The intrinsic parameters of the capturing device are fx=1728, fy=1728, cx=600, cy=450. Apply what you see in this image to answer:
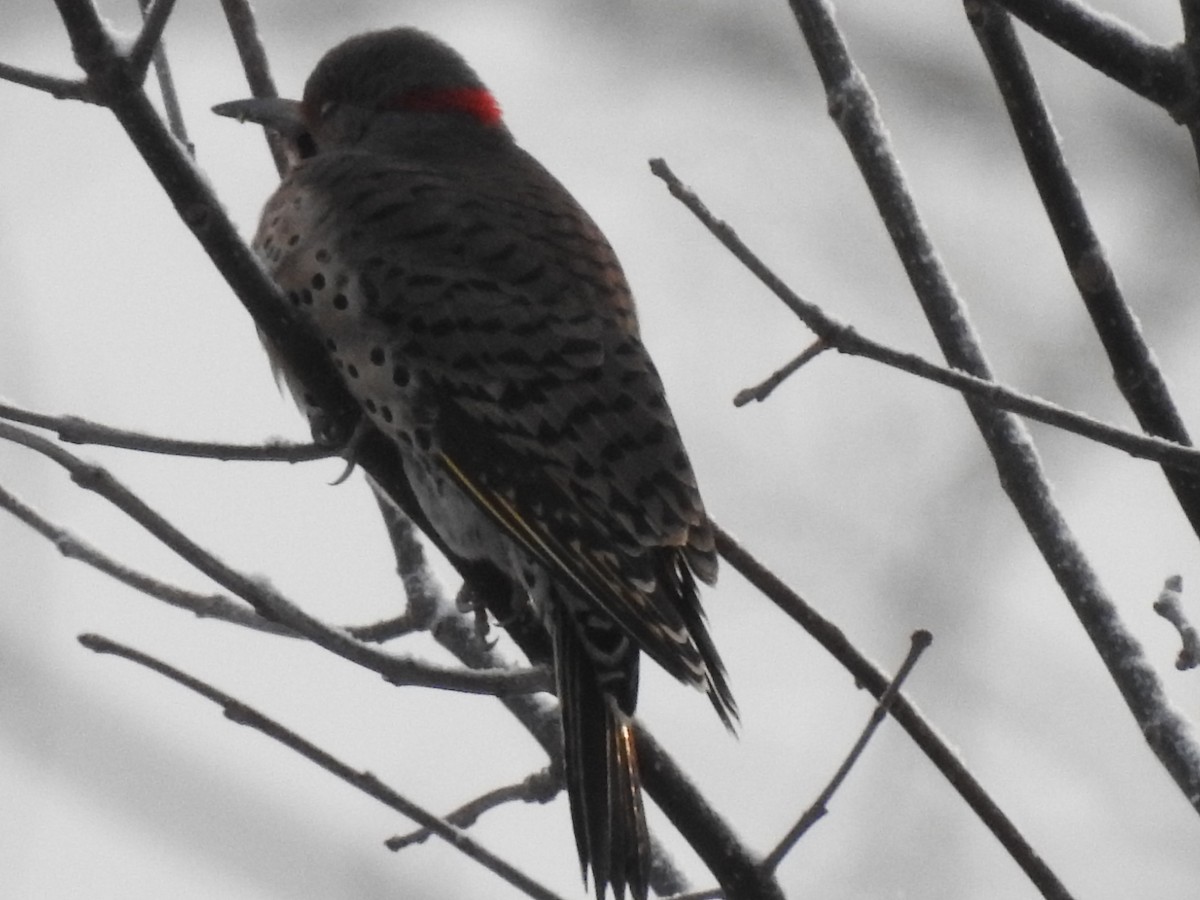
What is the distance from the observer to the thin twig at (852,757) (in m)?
2.28

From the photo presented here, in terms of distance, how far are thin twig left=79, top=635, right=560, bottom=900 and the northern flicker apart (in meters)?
0.39

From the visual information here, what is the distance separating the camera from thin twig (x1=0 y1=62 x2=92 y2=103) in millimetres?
2174

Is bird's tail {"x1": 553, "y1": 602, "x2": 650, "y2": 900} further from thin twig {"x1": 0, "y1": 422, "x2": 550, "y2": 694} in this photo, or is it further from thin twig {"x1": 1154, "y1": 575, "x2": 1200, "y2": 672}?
thin twig {"x1": 1154, "y1": 575, "x2": 1200, "y2": 672}

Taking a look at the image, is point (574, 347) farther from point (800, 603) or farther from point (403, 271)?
point (800, 603)

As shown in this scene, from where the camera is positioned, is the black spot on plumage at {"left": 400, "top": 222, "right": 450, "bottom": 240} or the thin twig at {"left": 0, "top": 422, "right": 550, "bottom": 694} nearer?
the thin twig at {"left": 0, "top": 422, "right": 550, "bottom": 694}

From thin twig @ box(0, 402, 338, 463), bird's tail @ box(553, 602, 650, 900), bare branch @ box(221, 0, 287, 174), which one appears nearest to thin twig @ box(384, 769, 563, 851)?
bird's tail @ box(553, 602, 650, 900)

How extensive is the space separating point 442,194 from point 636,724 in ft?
4.73

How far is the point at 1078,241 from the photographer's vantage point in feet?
7.91

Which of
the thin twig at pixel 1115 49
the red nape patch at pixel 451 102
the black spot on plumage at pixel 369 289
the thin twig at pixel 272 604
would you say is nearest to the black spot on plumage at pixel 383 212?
the black spot on plumage at pixel 369 289

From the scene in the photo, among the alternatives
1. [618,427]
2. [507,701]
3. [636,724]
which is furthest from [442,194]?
[636,724]

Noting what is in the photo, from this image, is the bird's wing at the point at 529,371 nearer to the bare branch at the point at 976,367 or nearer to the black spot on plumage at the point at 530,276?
the black spot on plumage at the point at 530,276

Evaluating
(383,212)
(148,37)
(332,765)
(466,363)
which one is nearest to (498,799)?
(332,765)

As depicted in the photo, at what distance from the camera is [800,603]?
242 centimetres

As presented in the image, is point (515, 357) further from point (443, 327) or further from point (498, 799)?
point (498, 799)
